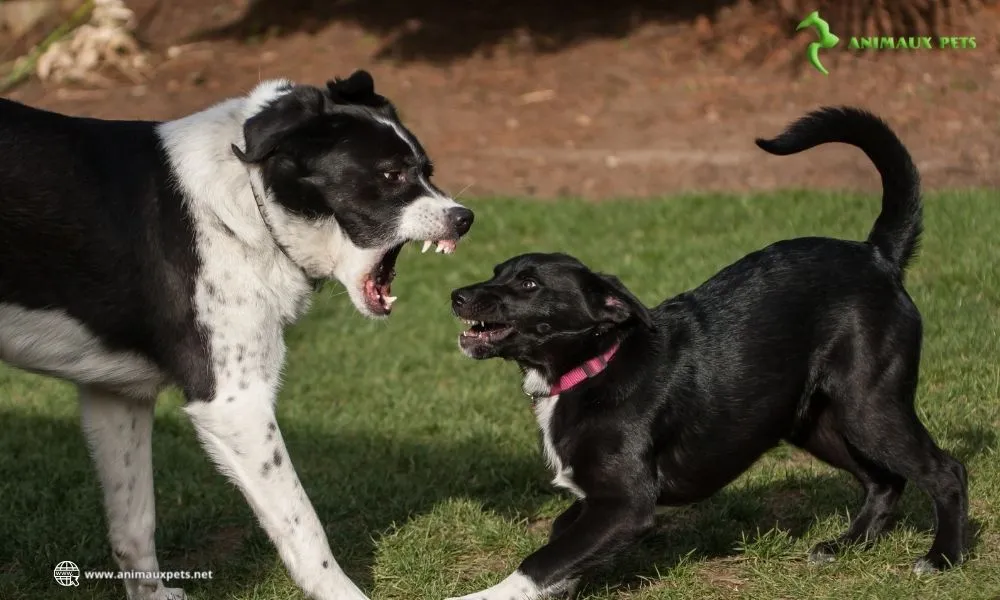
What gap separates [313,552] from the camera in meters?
4.43

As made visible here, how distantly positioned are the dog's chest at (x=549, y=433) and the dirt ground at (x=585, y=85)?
6625mm

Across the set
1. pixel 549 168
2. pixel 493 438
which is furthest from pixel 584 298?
pixel 549 168

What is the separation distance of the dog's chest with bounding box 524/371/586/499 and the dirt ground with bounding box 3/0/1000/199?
21.7ft

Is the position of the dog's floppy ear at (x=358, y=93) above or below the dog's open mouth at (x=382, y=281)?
above

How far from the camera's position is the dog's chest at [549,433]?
181 inches

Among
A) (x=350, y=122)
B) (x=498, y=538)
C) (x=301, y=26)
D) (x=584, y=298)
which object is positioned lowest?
(x=301, y=26)

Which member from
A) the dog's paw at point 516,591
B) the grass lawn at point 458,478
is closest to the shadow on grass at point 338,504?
the grass lawn at point 458,478

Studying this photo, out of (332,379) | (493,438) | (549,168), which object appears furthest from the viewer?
(549,168)

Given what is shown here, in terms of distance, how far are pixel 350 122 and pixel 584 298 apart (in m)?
1.03

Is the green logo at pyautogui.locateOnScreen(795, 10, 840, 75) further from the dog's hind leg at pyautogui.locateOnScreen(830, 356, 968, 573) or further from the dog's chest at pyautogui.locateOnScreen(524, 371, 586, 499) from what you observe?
the dog's chest at pyautogui.locateOnScreen(524, 371, 586, 499)

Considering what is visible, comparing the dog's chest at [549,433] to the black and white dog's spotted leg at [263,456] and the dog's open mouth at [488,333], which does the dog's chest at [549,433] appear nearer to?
the dog's open mouth at [488,333]

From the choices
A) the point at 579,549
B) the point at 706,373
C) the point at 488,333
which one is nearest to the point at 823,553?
the point at 706,373

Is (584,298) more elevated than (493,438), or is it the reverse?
(584,298)

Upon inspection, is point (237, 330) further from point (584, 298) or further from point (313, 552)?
point (584, 298)
